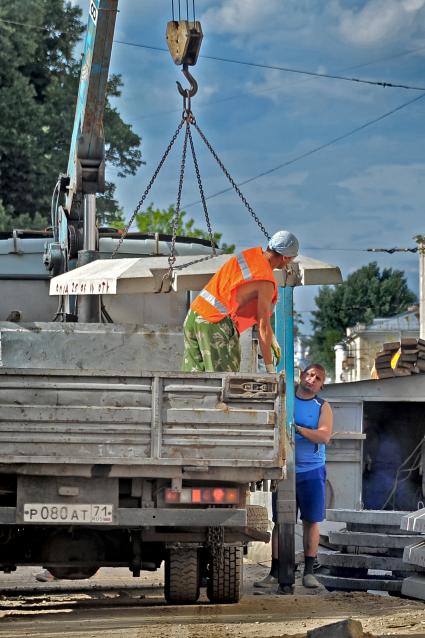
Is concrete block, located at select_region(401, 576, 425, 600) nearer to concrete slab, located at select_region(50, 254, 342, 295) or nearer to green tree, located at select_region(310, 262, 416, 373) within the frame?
concrete slab, located at select_region(50, 254, 342, 295)

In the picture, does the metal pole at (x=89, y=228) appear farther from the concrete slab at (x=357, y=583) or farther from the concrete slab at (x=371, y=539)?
the concrete slab at (x=357, y=583)

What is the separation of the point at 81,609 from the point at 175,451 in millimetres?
1664

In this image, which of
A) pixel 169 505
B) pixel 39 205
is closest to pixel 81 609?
pixel 169 505

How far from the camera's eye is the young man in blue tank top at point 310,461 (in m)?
11.9

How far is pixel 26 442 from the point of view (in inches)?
356

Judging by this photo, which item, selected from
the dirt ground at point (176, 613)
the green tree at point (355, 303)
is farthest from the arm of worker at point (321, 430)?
the green tree at point (355, 303)

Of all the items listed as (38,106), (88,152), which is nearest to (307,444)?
(88,152)

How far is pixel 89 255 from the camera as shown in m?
14.6

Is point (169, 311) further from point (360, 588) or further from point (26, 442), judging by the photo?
point (26, 442)

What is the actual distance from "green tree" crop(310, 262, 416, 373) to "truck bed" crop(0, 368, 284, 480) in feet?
276

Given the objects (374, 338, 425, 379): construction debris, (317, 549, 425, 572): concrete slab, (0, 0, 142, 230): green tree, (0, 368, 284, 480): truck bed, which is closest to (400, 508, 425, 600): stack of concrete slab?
(317, 549, 425, 572): concrete slab

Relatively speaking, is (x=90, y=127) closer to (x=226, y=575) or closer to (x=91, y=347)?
(x=91, y=347)

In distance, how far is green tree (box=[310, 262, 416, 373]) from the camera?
9450 cm

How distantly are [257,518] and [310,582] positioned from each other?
207cm
